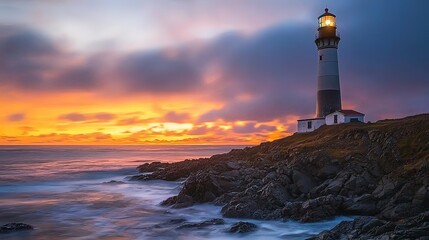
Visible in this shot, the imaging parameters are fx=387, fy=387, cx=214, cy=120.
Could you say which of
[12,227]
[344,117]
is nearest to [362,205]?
[12,227]

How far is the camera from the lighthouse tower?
36.7 meters

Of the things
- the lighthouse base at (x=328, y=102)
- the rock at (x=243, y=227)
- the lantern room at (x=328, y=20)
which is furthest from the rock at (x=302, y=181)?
the lantern room at (x=328, y=20)

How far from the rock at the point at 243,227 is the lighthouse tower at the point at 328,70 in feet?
78.5

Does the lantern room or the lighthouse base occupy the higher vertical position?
the lantern room

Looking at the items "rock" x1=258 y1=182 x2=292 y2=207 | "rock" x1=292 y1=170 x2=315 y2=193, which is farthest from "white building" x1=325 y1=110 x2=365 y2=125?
"rock" x1=258 y1=182 x2=292 y2=207

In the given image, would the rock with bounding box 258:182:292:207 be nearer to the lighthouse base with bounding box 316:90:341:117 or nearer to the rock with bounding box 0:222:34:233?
the rock with bounding box 0:222:34:233

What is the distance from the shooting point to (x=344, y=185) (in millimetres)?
17328

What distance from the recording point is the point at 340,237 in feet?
37.3

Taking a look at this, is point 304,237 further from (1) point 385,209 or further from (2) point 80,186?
(2) point 80,186

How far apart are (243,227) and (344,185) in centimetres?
550

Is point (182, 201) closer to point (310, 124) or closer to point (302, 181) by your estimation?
point (302, 181)

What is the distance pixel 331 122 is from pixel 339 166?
16.0 m

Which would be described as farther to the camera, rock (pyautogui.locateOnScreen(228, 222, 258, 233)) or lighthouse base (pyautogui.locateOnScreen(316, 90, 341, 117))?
lighthouse base (pyautogui.locateOnScreen(316, 90, 341, 117))

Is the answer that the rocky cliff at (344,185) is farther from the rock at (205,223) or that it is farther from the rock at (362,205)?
the rock at (205,223)
